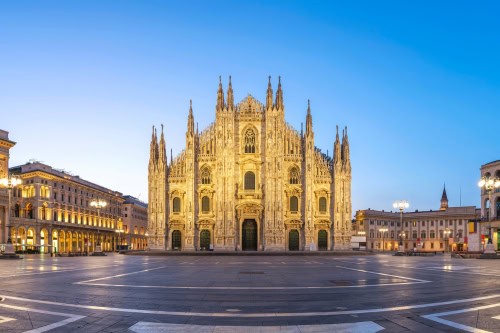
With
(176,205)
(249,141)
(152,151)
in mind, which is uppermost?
(249,141)

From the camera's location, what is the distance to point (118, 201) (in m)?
131

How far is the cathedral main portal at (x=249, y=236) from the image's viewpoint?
77188 millimetres

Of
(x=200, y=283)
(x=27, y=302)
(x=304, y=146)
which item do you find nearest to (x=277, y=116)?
(x=304, y=146)

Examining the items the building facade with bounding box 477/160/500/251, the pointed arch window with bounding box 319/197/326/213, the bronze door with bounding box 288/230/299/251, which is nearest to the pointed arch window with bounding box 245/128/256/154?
the pointed arch window with bounding box 319/197/326/213

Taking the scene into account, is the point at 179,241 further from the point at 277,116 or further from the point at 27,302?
the point at 27,302

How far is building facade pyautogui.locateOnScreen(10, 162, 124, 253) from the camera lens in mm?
88000

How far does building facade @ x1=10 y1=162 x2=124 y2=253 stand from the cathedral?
43.5 feet

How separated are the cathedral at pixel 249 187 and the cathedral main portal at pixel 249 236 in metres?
0.16

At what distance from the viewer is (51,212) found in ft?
310

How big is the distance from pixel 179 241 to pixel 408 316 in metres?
68.9

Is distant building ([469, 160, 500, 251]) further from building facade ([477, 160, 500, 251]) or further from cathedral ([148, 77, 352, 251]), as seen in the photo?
cathedral ([148, 77, 352, 251])

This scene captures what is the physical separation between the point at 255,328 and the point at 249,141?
68.5 m

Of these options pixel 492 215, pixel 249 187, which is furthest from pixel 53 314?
pixel 492 215

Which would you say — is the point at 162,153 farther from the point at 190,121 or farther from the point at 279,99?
the point at 279,99
